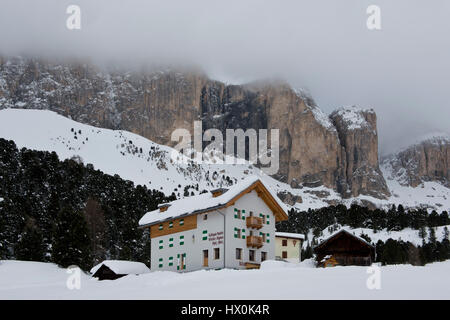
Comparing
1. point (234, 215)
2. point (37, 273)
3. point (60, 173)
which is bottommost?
point (37, 273)

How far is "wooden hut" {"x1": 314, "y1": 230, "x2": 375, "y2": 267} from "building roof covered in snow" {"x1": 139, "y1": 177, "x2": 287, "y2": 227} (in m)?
6.03

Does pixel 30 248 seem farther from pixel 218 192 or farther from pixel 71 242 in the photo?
pixel 218 192

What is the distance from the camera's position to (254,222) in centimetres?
5634

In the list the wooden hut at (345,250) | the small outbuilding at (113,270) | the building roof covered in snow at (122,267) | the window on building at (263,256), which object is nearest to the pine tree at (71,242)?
the building roof covered in snow at (122,267)

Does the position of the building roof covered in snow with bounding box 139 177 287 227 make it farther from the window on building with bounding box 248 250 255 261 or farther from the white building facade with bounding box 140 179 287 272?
the window on building with bounding box 248 250 255 261

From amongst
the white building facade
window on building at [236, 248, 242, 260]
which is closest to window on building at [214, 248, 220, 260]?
the white building facade

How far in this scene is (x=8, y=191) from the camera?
3848 inches

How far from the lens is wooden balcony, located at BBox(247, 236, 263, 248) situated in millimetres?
55562

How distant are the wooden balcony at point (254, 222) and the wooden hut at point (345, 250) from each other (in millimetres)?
8628

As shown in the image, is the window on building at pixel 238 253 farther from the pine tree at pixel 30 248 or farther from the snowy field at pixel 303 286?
the pine tree at pixel 30 248

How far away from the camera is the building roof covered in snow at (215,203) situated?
54.0 m
